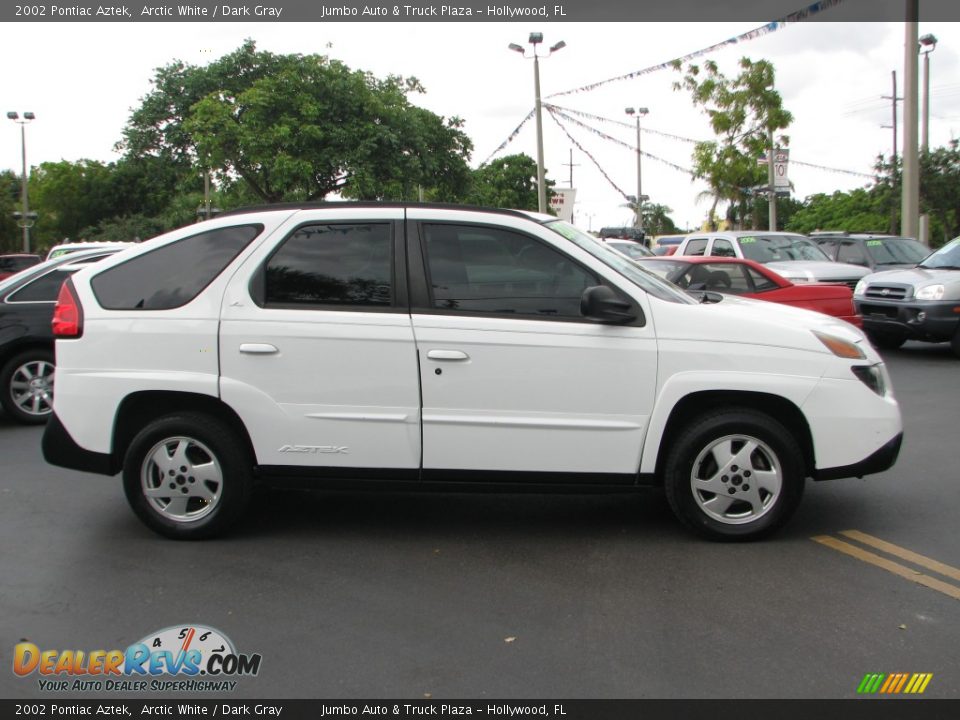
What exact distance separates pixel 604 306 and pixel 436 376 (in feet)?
3.14

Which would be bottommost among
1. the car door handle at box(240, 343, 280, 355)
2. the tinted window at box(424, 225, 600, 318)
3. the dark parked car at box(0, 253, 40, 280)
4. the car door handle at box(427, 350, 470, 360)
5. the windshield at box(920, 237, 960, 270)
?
the car door handle at box(427, 350, 470, 360)

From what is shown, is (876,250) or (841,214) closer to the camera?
(876,250)

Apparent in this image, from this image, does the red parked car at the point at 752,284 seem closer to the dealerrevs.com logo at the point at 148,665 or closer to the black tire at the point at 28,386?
the black tire at the point at 28,386

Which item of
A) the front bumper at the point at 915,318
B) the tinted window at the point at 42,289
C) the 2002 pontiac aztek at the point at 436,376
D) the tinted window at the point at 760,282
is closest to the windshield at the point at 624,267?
the 2002 pontiac aztek at the point at 436,376

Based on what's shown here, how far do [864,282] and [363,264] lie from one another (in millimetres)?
10174

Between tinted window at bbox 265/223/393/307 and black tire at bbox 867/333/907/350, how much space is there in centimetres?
1033

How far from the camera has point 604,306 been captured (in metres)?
4.79

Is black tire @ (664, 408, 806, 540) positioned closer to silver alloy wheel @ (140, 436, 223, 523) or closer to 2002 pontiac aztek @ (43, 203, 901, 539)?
2002 pontiac aztek @ (43, 203, 901, 539)

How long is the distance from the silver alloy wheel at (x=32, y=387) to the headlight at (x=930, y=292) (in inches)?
415

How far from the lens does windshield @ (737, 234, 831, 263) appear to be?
1534cm

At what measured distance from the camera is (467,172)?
37.5 m

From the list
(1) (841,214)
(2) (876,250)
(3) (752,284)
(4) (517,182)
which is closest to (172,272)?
(3) (752,284)

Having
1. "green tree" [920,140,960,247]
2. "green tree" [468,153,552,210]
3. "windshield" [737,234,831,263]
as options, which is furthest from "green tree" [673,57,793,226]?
"green tree" [468,153,552,210]
